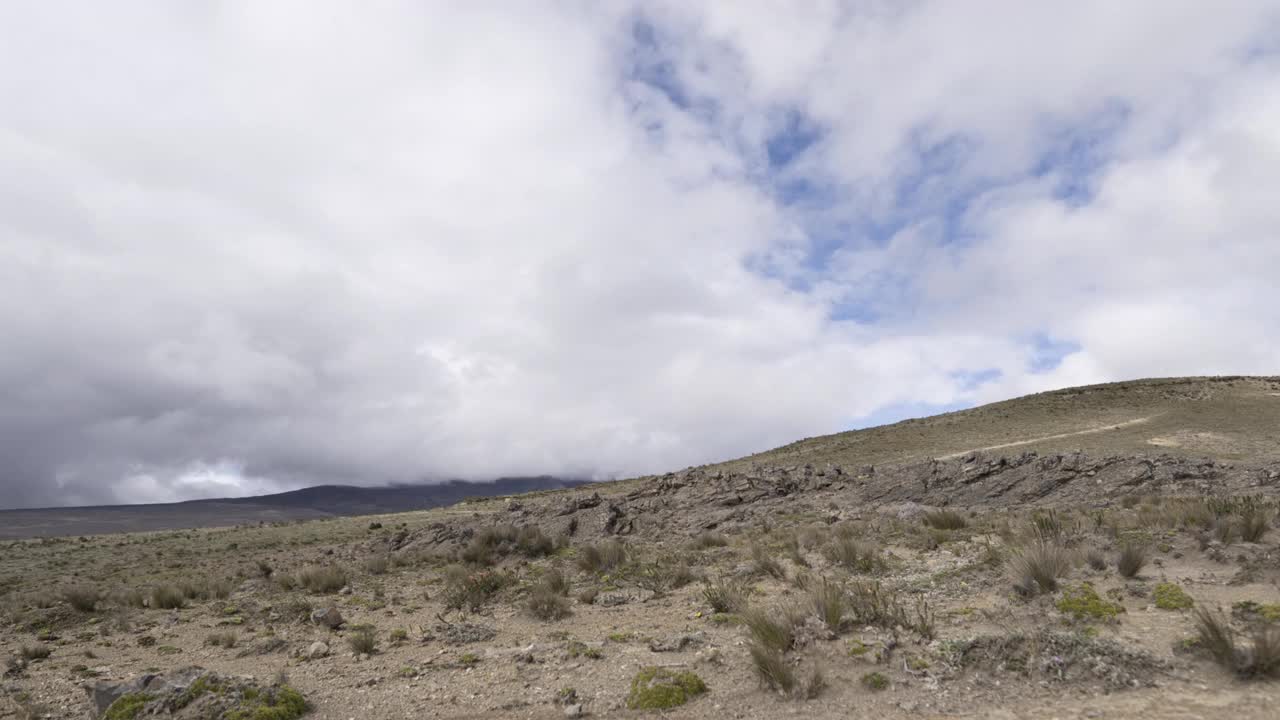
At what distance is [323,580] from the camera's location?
17703 mm

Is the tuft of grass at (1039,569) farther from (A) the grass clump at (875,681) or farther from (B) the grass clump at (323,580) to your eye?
(B) the grass clump at (323,580)

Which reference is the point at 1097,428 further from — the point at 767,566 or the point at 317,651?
the point at 317,651

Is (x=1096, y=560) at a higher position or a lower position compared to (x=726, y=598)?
higher

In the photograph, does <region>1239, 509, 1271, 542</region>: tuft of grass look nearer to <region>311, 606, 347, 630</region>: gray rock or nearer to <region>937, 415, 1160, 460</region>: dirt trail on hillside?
<region>311, 606, 347, 630</region>: gray rock

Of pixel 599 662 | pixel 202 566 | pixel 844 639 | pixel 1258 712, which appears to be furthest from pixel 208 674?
pixel 202 566

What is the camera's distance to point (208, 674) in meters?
7.75

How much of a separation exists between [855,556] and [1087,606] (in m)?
5.74

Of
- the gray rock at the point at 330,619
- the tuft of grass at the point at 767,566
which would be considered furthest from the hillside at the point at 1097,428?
the gray rock at the point at 330,619

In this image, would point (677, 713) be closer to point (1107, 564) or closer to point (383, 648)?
point (383, 648)

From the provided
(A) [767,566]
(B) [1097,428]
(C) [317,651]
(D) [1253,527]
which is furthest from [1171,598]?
(B) [1097,428]

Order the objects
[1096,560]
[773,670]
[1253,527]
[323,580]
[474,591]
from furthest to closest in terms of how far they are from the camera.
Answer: [323,580]
[474,591]
[1253,527]
[1096,560]
[773,670]

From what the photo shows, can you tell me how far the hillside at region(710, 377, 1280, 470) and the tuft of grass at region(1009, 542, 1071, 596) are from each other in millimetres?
37508

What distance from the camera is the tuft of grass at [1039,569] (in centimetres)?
930

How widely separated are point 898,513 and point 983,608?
12.4 m
